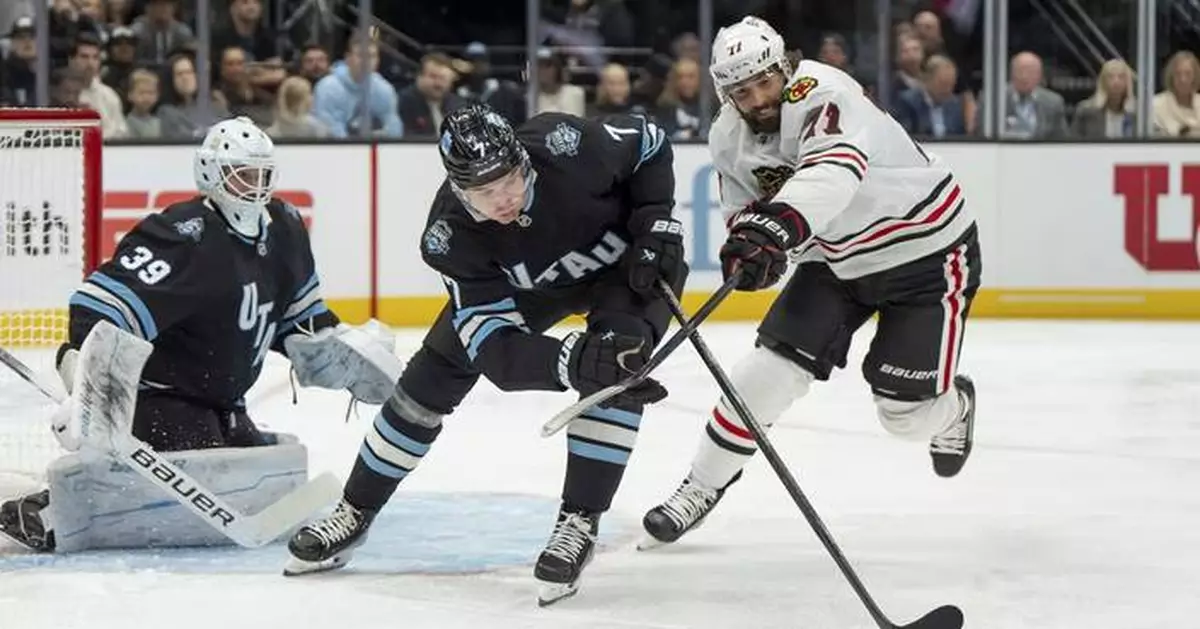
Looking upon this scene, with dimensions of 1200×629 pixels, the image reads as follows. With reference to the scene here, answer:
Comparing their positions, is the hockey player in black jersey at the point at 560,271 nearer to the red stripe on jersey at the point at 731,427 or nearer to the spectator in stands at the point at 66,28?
the red stripe on jersey at the point at 731,427

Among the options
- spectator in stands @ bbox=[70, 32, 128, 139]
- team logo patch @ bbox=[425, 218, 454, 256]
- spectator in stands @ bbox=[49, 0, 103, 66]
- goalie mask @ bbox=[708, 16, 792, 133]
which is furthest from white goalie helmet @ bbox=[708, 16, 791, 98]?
spectator in stands @ bbox=[49, 0, 103, 66]

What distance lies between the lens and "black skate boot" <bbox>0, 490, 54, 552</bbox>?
12.0ft

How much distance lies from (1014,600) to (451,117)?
113 cm

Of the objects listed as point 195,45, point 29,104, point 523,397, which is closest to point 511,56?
point 195,45

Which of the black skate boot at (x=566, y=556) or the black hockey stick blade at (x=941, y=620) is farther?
the black skate boot at (x=566, y=556)

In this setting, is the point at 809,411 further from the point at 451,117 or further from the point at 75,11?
the point at 75,11

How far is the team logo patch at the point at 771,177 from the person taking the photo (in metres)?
3.56

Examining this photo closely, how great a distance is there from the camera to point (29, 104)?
724cm

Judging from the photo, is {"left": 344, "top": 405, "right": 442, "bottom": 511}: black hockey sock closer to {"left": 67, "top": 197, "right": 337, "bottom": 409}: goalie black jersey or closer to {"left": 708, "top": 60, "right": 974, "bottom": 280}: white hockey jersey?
{"left": 67, "top": 197, "right": 337, "bottom": 409}: goalie black jersey

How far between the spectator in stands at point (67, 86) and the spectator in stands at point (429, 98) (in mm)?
1102

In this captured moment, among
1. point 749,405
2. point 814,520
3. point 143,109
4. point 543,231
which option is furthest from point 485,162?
point 143,109

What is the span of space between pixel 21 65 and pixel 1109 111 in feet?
12.5

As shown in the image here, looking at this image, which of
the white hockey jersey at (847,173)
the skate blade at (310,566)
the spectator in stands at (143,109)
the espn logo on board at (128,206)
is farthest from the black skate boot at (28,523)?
the spectator in stands at (143,109)

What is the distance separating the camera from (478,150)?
3061 mm
